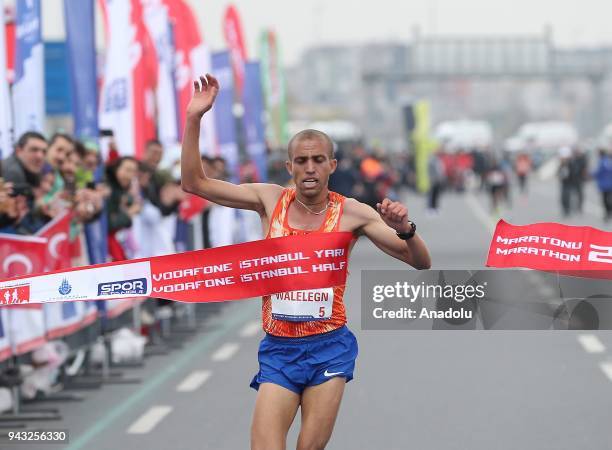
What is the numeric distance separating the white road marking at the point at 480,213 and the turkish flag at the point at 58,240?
18.3m

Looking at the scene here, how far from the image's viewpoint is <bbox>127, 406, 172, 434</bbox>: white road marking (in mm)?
9922

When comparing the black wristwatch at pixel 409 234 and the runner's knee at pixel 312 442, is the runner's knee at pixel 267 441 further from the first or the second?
the black wristwatch at pixel 409 234

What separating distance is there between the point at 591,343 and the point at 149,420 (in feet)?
17.3

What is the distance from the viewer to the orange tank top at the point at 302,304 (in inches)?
261

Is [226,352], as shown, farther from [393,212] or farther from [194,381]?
[393,212]

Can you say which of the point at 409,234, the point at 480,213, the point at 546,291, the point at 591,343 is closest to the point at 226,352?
the point at 591,343

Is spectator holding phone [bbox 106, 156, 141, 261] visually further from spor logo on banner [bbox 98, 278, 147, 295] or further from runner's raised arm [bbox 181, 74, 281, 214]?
runner's raised arm [bbox 181, 74, 281, 214]

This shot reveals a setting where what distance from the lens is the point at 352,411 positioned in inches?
414

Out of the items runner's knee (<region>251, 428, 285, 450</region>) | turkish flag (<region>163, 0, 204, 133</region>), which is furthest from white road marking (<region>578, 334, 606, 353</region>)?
runner's knee (<region>251, 428, 285, 450</region>)

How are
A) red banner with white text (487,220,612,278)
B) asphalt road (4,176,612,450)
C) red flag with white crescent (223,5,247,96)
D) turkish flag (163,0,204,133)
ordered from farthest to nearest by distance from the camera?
red flag with white crescent (223,5,247,96), turkish flag (163,0,204,133), asphalt road (4,176,612,450), red banner with white text (487,220,612,278)

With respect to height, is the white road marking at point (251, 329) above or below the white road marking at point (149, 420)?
above

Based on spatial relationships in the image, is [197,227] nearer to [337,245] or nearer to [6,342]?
[6,342]

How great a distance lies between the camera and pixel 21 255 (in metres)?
10.8

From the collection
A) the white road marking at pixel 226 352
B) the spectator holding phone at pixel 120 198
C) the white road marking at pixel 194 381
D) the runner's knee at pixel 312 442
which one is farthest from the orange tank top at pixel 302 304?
the white road marking at pixel 226 352
